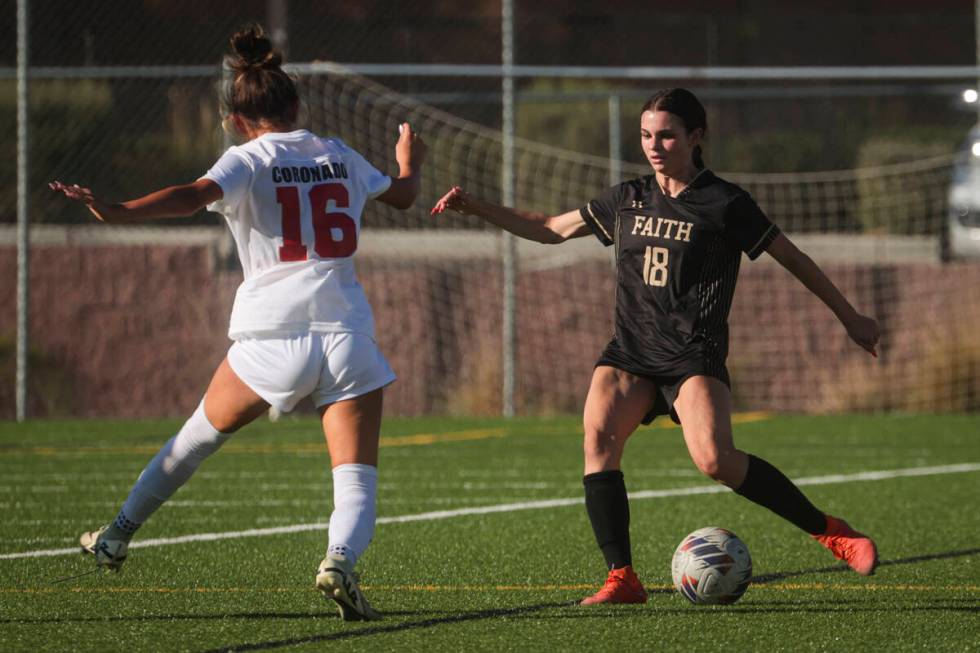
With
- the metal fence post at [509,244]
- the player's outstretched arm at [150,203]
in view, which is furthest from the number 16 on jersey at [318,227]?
the metal fence post at [509,244]

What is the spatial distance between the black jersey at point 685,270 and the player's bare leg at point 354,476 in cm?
102

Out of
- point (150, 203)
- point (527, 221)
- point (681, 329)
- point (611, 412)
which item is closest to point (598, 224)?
point (527, 221)

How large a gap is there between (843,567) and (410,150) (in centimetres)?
238

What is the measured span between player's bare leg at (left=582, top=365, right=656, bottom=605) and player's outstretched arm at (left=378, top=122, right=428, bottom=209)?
0.89m

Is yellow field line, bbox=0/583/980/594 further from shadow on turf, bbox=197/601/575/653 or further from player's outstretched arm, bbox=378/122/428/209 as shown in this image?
player's outstretched arm, bbox=378/122/428/209

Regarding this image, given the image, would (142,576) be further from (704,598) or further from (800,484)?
(800,484)

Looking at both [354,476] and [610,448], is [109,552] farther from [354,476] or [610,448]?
[610,448]

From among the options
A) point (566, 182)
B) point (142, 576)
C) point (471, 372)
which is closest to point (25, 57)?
point (471, 372)

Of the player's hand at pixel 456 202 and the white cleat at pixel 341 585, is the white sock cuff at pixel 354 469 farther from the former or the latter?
the player's hand at pixel 456 202

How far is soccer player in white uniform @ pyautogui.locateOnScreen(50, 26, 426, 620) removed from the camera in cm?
539

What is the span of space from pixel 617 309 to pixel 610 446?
0.48 meters

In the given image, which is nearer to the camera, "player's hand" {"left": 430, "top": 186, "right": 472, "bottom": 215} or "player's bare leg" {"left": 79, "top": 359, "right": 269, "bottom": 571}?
"player's bare leg" {"left": 79, "top": 359, "right": 269, "bottom": 571}

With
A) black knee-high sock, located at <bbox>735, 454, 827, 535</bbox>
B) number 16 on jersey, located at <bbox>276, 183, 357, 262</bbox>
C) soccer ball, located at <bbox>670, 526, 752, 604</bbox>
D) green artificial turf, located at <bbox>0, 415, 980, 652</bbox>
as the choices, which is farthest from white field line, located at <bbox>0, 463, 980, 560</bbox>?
black knee-high sock, located at <bbox>735, 454, 827, 535</bbox>

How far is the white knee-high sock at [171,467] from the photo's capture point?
567 cm
